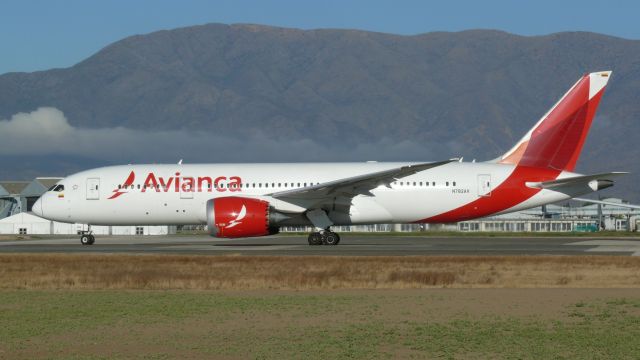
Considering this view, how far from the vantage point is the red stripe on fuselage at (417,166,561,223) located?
3825 centimetres

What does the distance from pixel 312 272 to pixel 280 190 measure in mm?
15599

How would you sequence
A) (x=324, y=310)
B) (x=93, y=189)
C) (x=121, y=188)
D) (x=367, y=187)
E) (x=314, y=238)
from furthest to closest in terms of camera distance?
(x=93, y=189) → (x=121, y=188) → (x=314, y=238) → (x=367, y=187) → (x=324, y=310)

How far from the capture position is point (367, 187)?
37.7 meters

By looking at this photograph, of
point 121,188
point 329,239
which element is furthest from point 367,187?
point 121,188

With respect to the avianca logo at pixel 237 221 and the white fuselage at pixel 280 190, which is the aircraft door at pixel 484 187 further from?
the avianca logo at pixel 237 221

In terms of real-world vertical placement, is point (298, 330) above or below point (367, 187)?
below

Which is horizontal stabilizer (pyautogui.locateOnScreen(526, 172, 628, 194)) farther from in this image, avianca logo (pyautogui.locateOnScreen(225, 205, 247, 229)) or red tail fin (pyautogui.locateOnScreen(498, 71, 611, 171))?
avianca logo (pyautogui.locateOnScreen(225, 205, 247, 229))

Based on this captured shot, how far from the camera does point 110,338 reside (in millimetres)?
13680

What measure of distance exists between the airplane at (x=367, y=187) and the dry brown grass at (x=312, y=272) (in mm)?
8481

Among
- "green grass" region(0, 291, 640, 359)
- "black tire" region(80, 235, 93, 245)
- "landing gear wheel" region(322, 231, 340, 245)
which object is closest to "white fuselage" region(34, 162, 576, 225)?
"landing gear wheel" region(322, 231, 340, 245)

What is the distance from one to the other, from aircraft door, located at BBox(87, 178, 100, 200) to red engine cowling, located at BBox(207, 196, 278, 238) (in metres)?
6.98

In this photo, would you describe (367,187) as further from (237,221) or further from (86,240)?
(86,240)

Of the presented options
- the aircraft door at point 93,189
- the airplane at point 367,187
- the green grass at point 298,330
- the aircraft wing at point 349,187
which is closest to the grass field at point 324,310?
the green grass at point 298,330

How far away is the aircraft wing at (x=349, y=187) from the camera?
119 ft
